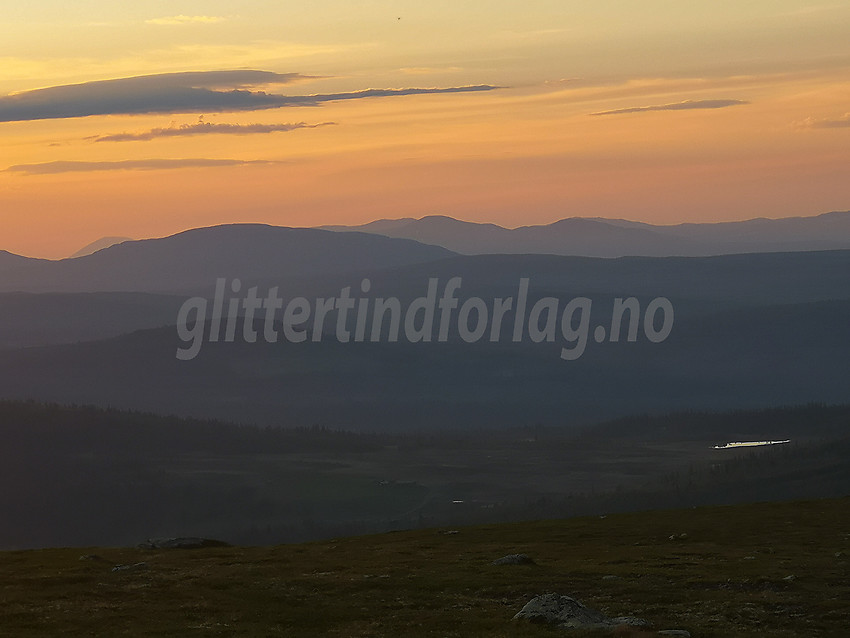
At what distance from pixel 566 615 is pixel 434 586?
757 inches

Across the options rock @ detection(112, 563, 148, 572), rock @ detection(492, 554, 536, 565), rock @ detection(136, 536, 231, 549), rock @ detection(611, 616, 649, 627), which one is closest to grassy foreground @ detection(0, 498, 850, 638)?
rock @ detection(112, 563, 148, 572)

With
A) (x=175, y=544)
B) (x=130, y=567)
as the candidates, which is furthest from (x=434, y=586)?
(x=175, y=544)

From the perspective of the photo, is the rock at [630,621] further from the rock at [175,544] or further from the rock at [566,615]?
the rock at [175,544]

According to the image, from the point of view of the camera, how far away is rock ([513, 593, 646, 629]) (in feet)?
179

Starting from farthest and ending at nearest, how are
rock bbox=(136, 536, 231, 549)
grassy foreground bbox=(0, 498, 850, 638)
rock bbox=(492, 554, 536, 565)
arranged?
rock bbox=(136, 536, 231, 549) < rock bbox=(492, 554, 536, 565) < grassy foreground bbox=(0, 498, 850, 638)

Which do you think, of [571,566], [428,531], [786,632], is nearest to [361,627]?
[786,632]

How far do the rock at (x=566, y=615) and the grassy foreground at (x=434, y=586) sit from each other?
89 cm

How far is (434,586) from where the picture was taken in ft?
243

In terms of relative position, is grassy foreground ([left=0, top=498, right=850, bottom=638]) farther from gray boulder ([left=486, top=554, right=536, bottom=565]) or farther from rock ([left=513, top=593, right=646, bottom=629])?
gray boulder ([left=486, top=554, right=536, bottom=565])

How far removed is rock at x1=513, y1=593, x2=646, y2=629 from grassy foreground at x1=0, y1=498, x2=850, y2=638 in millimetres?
893

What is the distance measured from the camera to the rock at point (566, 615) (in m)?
54.4

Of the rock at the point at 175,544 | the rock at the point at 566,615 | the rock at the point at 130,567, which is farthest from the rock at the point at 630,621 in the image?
the rock at the point at 175,544

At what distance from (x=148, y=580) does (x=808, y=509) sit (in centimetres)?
8373

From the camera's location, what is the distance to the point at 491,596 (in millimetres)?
69625
